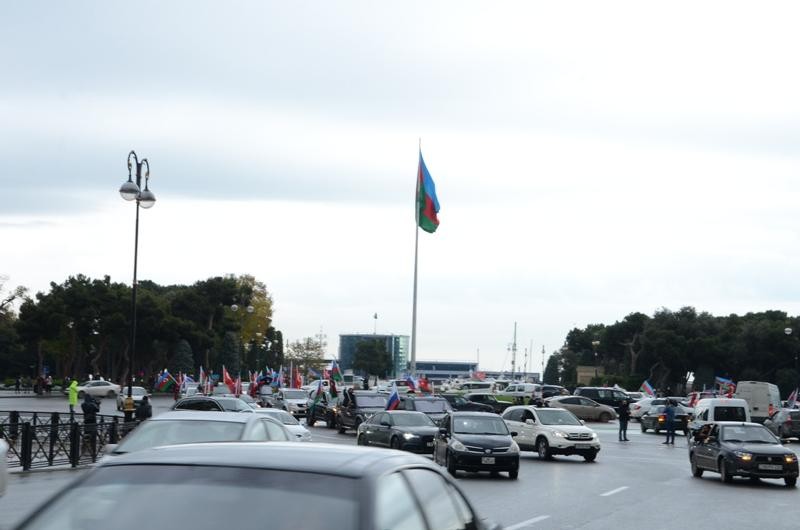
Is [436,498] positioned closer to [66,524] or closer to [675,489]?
[66,524]

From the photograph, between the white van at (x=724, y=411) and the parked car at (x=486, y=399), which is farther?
the parked car at (x=486, y=399)

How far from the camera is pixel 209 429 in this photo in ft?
49.3

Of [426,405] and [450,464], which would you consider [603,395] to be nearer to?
[426,405]

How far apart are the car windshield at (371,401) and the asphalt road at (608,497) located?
1520 cm

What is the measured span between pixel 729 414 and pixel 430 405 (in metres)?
11.8

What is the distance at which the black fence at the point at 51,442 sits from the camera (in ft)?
80.8

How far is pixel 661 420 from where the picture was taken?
51.3 m

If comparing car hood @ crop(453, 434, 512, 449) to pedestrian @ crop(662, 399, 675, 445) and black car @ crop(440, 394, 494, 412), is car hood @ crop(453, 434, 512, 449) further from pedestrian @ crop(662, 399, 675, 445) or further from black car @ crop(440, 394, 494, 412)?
black car @ crop(440, 394, 494, 412)

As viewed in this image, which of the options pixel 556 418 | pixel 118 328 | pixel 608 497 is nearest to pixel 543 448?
pixel 556 418

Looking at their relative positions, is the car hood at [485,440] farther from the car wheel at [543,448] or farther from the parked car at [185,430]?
the parked car at [185,430]

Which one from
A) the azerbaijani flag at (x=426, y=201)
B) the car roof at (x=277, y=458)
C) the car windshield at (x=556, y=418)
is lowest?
the car windshield at (x=556, y=418)

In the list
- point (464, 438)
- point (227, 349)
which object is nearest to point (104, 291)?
point (227, 349)

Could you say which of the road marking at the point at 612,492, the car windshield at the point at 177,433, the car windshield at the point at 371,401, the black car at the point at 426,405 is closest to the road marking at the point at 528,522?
the car windshield at the point at 177,433

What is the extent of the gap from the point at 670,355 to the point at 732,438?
266 feet
